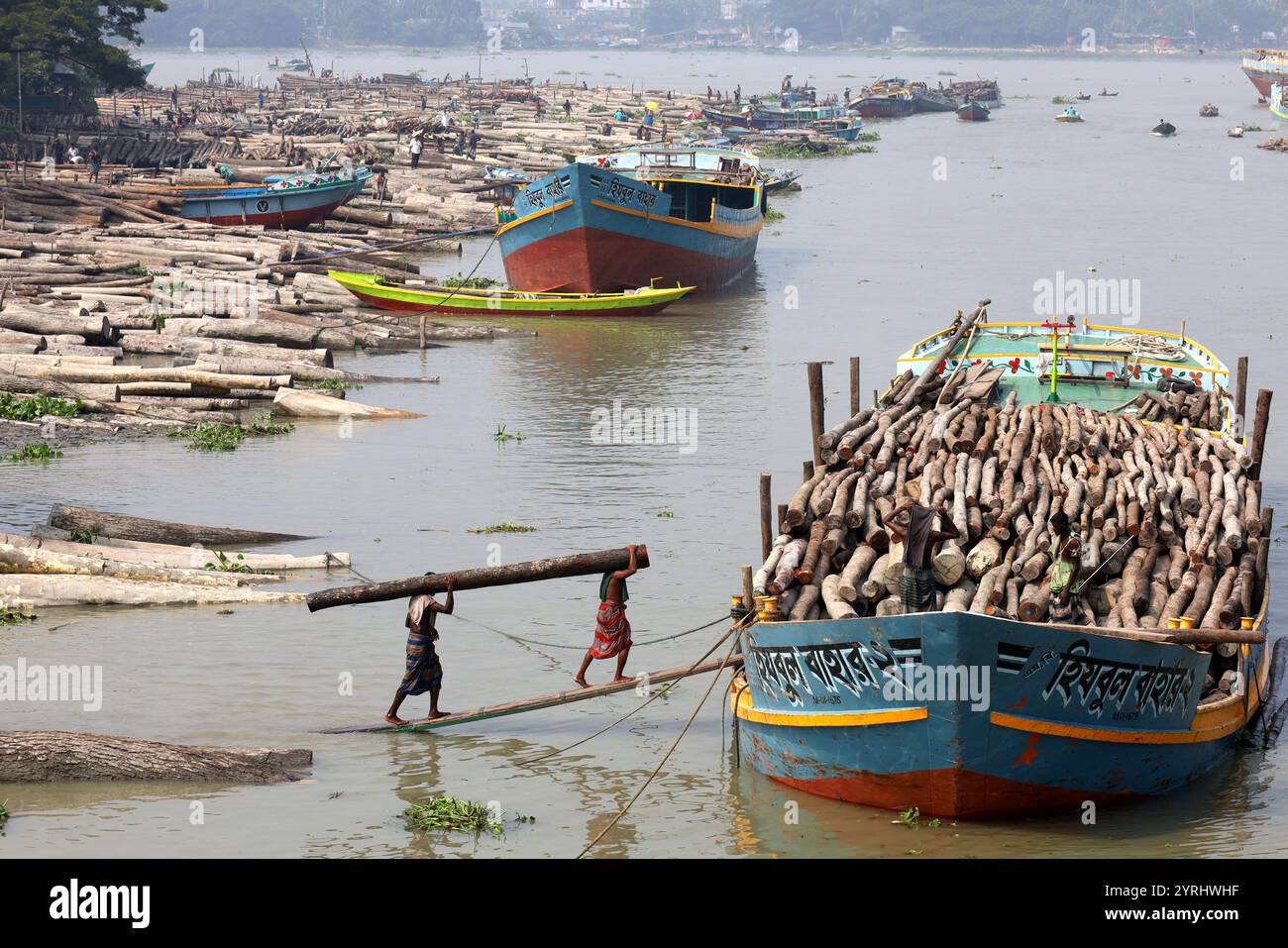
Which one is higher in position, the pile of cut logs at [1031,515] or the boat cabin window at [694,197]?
the boat cabin window at [694,197]

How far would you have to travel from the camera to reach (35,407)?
25688 millimetres

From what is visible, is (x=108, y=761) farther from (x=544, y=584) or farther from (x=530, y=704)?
(x=544, y=584)

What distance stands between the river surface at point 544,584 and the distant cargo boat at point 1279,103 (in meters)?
68.9

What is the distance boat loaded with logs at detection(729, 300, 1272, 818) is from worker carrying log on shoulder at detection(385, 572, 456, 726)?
270 cm

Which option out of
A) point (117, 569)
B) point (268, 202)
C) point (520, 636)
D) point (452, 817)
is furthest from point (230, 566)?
point (268, 202)

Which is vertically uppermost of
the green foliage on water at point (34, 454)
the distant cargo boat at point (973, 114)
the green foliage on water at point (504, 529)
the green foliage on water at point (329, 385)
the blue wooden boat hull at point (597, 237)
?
the distant cargo boat at point (973, 114)

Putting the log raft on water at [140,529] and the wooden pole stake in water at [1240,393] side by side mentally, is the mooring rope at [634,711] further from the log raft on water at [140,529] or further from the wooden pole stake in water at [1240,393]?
the wooden pole stake in water at [1240,393]

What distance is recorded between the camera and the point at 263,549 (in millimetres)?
19750

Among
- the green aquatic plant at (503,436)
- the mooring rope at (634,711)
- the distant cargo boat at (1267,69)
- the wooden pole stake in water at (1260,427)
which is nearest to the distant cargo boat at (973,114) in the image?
the distant cargo boat at (1267,69)

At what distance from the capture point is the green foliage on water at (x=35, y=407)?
2553cm
